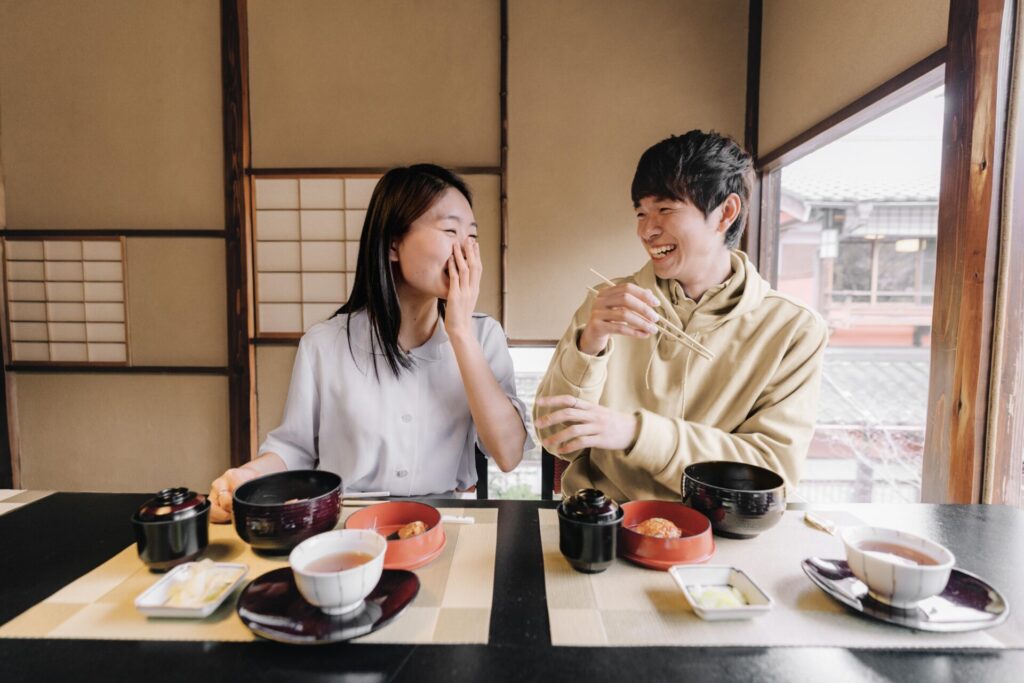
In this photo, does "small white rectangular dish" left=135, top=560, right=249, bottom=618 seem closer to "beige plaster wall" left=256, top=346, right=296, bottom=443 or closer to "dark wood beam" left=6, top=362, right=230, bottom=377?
"beige plaster wall" left=256, top=346, right=296, bottom=443

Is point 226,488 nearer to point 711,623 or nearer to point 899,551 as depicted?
point 711,623

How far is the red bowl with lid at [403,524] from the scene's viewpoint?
97 cm

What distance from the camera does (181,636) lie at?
2.56ft

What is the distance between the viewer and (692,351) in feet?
5.42

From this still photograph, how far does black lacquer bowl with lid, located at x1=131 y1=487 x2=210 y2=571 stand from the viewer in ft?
3.05

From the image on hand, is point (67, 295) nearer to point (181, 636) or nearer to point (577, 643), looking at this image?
point (181, 636)

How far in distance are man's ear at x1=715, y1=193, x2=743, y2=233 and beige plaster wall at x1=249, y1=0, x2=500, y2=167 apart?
2013 mm

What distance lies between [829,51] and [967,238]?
1344mm

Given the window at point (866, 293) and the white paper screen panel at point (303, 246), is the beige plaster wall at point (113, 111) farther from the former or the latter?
the window at point (866, 293)

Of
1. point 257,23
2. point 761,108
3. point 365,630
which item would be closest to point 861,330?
point 761,108

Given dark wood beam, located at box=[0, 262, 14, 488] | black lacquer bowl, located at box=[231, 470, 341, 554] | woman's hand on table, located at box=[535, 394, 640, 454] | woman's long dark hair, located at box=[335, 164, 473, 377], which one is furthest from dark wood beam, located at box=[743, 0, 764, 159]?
dark wood beam, located at box=[0, 262, 14, 488]

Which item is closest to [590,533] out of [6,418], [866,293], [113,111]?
[113,111]

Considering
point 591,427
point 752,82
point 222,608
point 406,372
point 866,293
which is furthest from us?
point 866,293

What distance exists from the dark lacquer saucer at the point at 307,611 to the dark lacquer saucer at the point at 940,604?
71 centimetres
